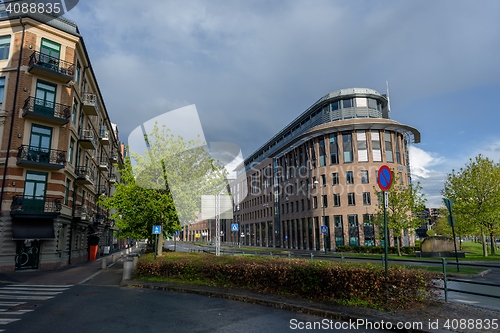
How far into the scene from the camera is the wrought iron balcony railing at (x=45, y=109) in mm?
21734

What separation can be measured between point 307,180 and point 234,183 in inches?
1371

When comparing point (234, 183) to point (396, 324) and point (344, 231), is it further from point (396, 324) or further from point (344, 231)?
point (396, 324)

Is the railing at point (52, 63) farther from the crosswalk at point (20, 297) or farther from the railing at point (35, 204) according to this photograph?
the crosswalk at point (20, 297)

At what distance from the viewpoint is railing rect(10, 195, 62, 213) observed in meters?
20.9

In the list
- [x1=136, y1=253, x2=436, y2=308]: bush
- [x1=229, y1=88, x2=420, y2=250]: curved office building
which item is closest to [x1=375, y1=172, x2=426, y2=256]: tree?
[x1=229, y1=88, x2=420, y2=250]: curved office building

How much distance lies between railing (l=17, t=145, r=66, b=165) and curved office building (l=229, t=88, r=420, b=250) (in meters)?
24.9

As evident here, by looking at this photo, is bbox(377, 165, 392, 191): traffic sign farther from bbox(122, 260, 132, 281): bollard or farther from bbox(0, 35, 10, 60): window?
bbox(0, 35, 10, 60): window

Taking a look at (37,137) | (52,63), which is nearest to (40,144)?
(37,137)

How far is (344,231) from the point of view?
48.0 metres

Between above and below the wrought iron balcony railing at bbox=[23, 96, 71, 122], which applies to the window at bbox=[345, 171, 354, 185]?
below

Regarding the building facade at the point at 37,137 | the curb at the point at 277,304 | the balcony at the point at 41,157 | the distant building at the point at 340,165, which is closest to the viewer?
the curb at the point at 277,304

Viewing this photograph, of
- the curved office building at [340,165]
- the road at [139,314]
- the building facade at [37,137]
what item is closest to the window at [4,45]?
the building facade at [37,137]

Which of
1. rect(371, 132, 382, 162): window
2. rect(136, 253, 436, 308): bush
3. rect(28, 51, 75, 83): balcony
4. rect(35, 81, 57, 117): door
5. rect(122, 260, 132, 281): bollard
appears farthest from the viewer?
rect(371, 132, 382, 162): window

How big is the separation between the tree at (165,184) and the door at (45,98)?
255 inches
